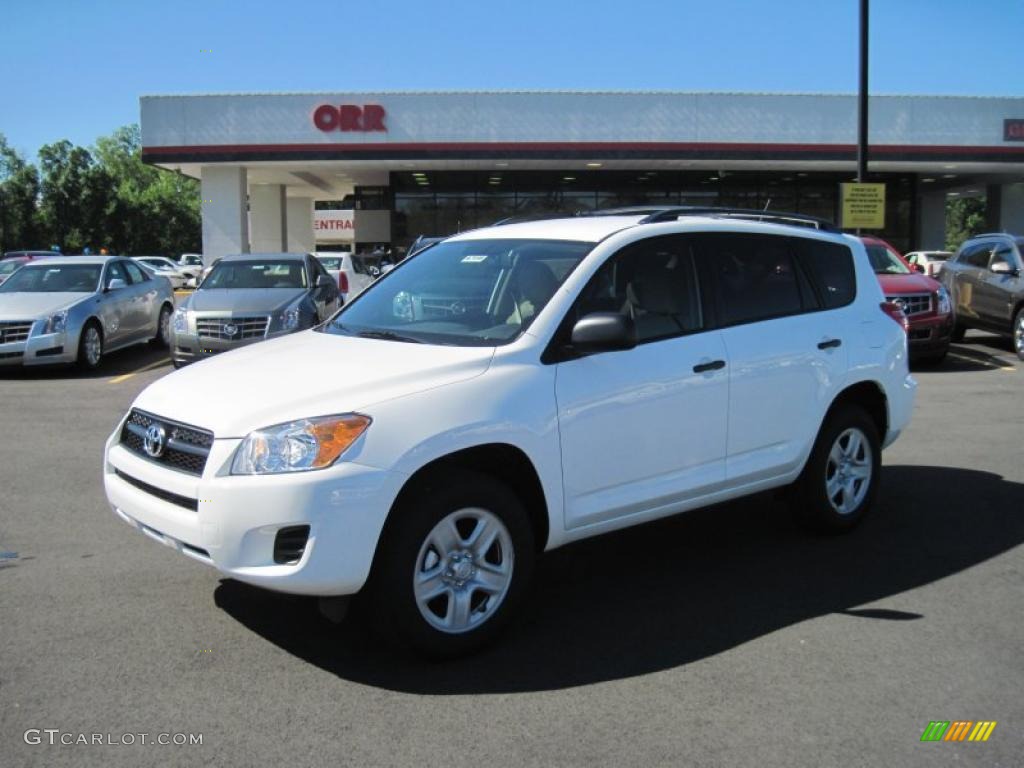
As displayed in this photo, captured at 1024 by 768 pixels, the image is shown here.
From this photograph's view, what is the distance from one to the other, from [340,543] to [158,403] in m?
1.26

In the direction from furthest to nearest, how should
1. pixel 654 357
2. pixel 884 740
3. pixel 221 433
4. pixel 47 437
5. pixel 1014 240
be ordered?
pixel 1014 240, pixel 47 437, pixel 654 357, pixel 221 433, pixel 884 740

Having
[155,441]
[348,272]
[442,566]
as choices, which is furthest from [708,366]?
[348,272]

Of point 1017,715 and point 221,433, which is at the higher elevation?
point 221,433

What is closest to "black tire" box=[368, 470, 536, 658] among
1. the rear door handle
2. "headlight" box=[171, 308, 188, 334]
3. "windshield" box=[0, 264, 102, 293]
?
the rear door handle

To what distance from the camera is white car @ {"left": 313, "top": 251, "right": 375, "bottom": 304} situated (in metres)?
17.7

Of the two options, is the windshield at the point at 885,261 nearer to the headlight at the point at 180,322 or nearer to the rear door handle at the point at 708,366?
the headlight at the point at 180,322

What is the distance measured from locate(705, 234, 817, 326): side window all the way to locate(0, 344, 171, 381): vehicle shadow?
33.2ft

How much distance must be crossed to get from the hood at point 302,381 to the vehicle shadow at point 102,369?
9363 millimetres

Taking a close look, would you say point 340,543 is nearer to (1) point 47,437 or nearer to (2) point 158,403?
(2) point 158,403

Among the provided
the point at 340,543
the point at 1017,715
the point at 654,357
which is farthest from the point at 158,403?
the point at 1017,715

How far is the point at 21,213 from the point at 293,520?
67548 mm

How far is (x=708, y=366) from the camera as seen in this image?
4805 mm

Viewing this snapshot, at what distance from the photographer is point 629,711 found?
3.58 meters

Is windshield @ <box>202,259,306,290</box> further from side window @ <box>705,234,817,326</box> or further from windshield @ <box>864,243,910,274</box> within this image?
side window @ <box>705,234,817,326</box>
